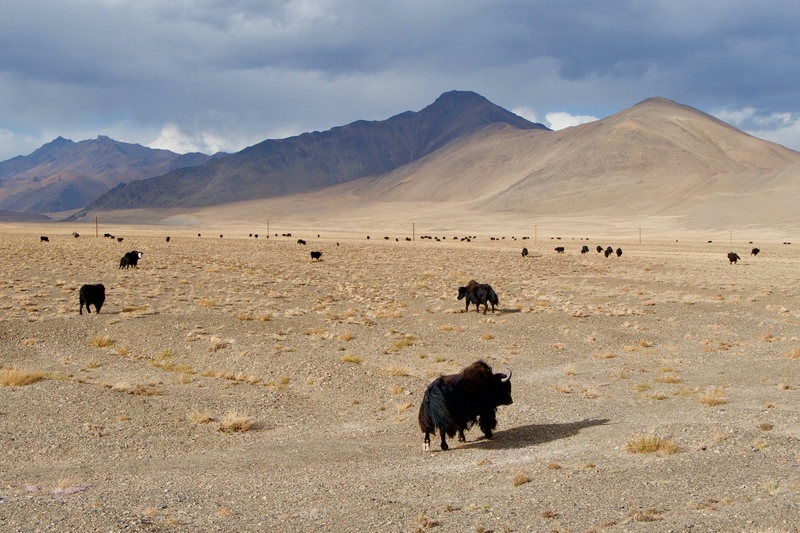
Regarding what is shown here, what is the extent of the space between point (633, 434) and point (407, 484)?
11.2ft

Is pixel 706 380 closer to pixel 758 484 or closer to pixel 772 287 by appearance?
pixel 758 484

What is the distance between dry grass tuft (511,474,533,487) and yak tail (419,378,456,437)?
1.71 m

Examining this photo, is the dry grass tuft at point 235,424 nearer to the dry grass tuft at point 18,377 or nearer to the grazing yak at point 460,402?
the grazing yak at point 460,402

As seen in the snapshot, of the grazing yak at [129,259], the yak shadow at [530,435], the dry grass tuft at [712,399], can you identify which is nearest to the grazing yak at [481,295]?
the dry grass tuft at [712,399]

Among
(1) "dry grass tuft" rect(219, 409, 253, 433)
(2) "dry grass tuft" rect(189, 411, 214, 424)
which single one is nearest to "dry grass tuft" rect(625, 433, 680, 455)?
(1) "dry grass tuft" rect(219, 409, 253, 433)

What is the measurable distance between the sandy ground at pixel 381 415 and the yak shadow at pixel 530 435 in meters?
0.05

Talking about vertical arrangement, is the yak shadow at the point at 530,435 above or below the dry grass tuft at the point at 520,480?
below

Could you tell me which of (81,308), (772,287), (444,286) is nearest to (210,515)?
(81,308)

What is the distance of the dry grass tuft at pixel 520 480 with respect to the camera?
24.2 feet

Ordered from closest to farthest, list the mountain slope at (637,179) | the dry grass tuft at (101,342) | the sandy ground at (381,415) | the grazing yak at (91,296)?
the sandy ground at (381,415), the dry grass tuft at (101,342), the grazing yak at (91,296), the mountain slope at (637,179)

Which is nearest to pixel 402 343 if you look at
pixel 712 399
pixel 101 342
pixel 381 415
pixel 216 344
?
pixel 216 344

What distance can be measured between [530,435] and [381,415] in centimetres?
272

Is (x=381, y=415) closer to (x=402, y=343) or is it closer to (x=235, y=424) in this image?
(x=235, y=424)

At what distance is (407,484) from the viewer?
7660 millimetres
